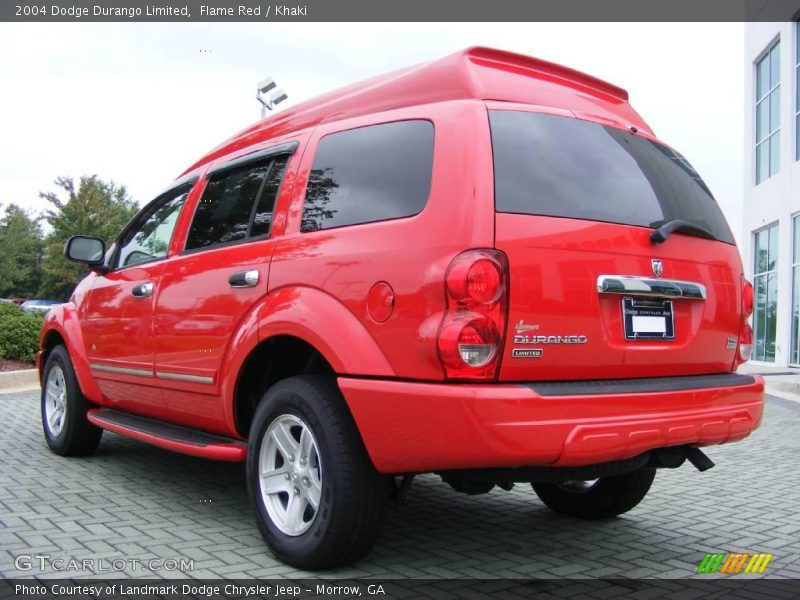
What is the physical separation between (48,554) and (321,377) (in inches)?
59.9

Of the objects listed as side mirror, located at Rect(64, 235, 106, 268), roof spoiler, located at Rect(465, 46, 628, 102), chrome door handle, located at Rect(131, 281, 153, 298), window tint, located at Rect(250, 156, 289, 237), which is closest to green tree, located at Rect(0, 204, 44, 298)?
side mirror, located at Rect(64, 235, 106, 268)

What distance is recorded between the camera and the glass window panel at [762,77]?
21.8 m

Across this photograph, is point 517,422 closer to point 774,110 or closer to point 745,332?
point 745,332

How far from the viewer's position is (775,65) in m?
20.9

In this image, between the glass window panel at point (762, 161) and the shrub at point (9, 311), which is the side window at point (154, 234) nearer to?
the shrub at point (9, 311)

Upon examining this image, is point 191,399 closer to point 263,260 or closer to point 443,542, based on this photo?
point 263,260

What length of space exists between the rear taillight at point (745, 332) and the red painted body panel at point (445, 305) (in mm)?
61

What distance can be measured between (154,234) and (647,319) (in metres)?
3.37

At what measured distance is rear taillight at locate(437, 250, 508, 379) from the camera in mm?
2764

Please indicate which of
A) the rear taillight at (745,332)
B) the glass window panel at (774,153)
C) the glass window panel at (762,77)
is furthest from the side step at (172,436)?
the glass window panel at (762,77)

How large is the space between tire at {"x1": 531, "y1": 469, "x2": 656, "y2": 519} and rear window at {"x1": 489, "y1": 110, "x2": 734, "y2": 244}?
1439mm

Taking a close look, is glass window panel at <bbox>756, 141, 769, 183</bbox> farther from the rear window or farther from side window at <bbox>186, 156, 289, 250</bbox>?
side window at <bbox>186, 156, 289, 250</bbox>

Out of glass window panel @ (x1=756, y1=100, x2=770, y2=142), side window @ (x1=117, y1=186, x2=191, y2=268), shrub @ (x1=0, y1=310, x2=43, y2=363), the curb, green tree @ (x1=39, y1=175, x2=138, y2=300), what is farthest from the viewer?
green tree @ (x1=39, y1=175, x2=138, y2=300)

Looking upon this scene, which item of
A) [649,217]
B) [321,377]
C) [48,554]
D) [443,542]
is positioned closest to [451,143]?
[649,217]
